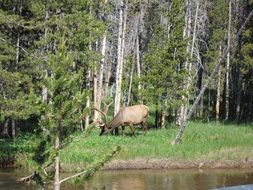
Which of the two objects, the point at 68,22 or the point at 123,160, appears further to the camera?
the point at 68,22

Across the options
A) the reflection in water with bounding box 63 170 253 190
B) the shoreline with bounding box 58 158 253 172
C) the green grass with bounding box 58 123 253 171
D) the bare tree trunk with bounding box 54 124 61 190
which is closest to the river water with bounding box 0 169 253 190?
the reflection in water with bounding box 63 170 253 190

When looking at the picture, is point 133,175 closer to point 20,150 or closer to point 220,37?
point 20,150

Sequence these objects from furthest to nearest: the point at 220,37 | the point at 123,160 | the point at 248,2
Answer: the point at 220,37
the point at 248,2
the point at 123,160

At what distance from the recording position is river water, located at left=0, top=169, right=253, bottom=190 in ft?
62.8

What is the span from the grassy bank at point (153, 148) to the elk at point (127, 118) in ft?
2.26

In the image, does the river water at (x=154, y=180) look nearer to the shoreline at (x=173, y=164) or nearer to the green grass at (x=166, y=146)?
the shoreline at (x=173, y=164)

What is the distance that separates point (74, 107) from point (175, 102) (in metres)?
21.3

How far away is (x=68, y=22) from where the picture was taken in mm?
25812

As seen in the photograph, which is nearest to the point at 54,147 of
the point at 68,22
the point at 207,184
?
the point at 207,184

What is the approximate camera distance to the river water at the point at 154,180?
19156 mm

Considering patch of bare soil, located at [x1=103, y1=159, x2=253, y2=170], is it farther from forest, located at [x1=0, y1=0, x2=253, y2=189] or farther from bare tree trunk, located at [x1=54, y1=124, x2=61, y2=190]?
bare tree trunk, located at [x1=54, y1=124, x2=61, y2=190]

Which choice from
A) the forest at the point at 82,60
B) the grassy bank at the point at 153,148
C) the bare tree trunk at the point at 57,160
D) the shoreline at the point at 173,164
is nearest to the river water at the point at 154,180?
the shoreline at the point at 173,164

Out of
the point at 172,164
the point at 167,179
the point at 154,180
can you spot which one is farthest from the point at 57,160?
the point at 172,164

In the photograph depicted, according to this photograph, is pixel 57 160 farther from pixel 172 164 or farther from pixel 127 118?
pixel 127 118
